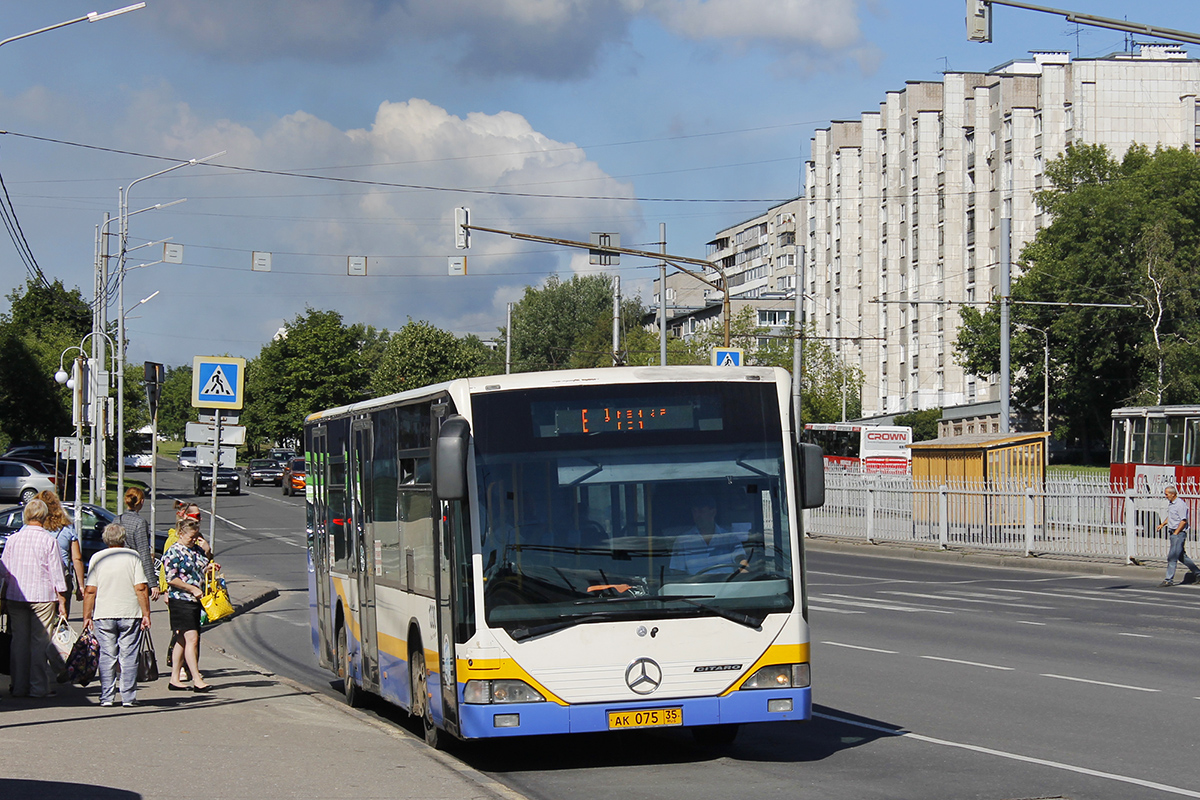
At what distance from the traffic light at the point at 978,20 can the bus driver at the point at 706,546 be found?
8.71 m

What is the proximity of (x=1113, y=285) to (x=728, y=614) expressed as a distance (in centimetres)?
6150

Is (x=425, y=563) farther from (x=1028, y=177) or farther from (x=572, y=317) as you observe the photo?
(x=572, y=317)

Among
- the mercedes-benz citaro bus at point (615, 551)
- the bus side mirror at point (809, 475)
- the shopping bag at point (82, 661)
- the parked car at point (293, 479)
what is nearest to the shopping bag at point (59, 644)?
the shopping bag at point (82, 661)

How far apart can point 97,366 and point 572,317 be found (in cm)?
8167

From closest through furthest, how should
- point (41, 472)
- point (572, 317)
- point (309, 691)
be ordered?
point (309, 691)
point (41, 472)
point (572, 317)

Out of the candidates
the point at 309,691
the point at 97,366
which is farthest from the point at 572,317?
the point at 309,691

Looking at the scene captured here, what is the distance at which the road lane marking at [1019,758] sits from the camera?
805 centimetres

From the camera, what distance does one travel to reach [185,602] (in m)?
12.2

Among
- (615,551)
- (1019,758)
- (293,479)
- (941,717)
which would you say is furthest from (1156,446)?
(293,479)

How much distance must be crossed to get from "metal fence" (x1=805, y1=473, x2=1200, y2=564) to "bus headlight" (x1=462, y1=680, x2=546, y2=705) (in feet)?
72.7

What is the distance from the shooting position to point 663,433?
9055 mm

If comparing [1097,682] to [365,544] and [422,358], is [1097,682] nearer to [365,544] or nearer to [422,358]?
[365,544]

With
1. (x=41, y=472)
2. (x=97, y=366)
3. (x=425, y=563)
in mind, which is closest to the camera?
(x=425, y=563)

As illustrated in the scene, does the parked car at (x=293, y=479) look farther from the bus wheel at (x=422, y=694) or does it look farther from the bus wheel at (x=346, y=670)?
the bus wheel at (x=422, y=694)
